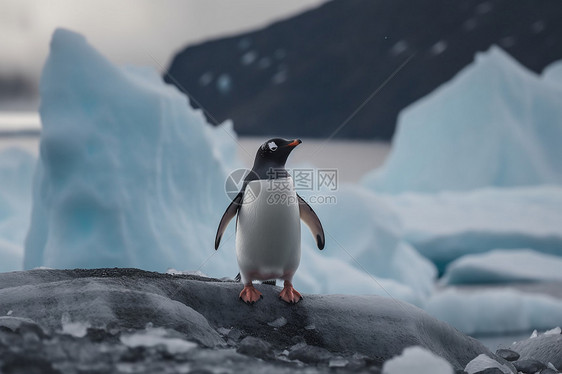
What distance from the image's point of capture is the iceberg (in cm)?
786

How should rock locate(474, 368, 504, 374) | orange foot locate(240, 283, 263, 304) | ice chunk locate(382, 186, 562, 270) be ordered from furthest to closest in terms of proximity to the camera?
ice chunk locate(382, 186, 562, 270)
orange foot locate(240, 283, 263, 304)
rock locate(474, 368, 504, 374)

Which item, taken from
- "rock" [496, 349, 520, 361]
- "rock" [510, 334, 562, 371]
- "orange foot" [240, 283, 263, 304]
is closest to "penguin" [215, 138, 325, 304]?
"orange foot" [240, 283, 263, 304]

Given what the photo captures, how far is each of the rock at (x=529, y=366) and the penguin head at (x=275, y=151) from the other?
151 centimetres

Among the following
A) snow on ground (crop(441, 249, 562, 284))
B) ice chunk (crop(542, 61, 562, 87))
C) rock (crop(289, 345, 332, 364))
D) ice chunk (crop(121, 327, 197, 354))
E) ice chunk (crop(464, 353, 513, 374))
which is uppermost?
ice chunk (crop(542, 61, 562, 87))

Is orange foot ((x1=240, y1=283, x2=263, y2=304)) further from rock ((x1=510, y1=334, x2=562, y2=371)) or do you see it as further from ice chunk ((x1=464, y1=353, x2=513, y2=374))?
rock ((x1=510, y1=334, x2=562, y2=371))

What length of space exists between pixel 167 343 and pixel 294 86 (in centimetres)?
2468

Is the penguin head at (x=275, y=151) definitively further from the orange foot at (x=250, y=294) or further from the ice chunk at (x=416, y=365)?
the ice chunk at (x=416, y=365)

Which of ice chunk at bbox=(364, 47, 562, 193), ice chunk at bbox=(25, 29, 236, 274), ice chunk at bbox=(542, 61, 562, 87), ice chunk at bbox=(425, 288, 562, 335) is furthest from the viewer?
ice chunk at bbox=(542, 61, 562, 87)

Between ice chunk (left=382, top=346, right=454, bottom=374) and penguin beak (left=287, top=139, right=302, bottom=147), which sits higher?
penguin beak (left=287, top=139, right=302, bottom=147)

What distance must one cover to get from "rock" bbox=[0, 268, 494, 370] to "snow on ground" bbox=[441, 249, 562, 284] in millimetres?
6550

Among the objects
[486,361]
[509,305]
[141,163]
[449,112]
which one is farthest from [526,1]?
[486,361]

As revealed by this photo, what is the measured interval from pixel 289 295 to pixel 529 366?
1.28 metres

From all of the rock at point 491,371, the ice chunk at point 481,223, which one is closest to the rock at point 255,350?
the rock at point 491,371

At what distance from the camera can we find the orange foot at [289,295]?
2.67 meters
